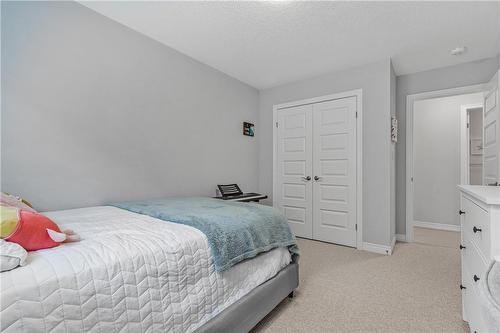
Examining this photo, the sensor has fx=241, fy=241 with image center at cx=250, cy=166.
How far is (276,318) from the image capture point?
67.7 inches

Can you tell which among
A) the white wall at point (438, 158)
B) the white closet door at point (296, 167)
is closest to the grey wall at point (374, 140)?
the white closet door at point (296, 167)

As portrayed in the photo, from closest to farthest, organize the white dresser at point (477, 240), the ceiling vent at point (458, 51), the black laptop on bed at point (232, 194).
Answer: the white dresser at point (477, 240) < the ceiling vent at point (458, 51) < the black laptop on bed at point (232, 194)

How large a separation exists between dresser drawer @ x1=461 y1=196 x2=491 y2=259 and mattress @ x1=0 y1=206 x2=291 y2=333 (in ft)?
3.82

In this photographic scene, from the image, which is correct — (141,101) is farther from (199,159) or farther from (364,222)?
(364,222)

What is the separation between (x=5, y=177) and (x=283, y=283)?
2.11 metres

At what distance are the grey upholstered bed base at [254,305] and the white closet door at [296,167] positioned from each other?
1814 millimetres

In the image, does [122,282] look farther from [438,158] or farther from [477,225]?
[438,158]

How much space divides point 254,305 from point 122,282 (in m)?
0.86

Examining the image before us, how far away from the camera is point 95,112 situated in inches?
84.7

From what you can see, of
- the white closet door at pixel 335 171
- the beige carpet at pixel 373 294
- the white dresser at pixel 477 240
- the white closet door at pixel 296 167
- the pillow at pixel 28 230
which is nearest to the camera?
the pillow at pixel 28 230

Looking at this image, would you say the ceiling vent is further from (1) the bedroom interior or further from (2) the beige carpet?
(2) the beige carpet

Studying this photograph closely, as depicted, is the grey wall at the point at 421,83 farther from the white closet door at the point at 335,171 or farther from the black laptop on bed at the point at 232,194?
the black laptop on bed at the point at 232,194

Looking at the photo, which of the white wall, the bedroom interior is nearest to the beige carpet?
the bedroom interior

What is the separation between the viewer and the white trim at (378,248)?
9.78 ft
